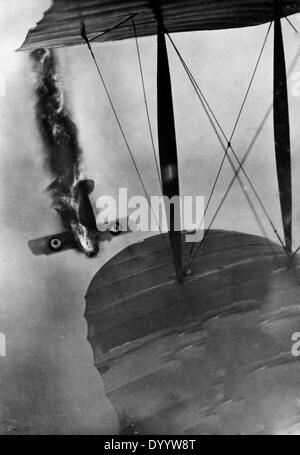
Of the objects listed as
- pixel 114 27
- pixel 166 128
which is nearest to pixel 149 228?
pixel 166 128

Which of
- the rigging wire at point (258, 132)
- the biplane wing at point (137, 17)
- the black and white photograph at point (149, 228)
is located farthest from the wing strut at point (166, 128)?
the rigging wire at point (258, 132)

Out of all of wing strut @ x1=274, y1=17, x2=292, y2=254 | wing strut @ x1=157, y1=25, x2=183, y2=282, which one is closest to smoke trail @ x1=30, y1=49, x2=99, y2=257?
wing strut @ x1=157, y1=25, x2=183, y2=282

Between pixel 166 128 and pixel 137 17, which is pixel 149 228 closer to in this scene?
pixel 166 128

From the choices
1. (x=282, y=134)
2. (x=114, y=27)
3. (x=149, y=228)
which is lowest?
(x=149, y=228)
